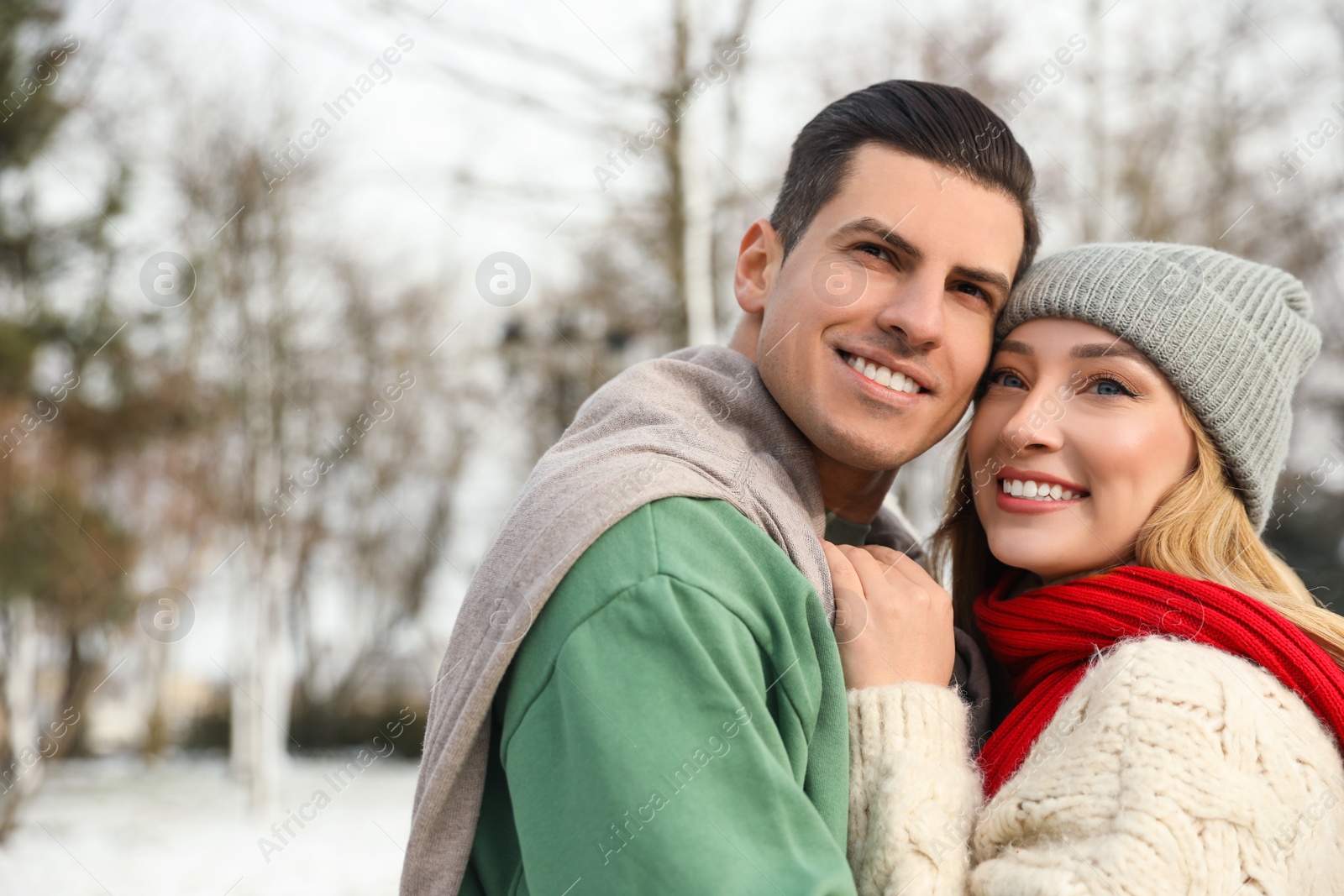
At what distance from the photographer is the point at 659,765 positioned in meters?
1.34

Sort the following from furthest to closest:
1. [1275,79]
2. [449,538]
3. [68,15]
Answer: [449,538] → [68,15] → [1275,79]

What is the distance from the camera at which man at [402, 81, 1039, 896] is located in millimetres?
1370

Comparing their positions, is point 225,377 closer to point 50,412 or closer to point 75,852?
point 50,412

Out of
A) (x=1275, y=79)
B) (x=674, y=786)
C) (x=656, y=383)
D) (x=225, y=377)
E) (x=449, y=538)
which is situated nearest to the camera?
(x=674, y=786)

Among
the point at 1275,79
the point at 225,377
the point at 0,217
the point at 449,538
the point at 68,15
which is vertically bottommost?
the point at 449,538

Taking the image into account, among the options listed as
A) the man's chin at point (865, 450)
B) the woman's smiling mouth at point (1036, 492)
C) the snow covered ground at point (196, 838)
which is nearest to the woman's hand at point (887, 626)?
the man's chin at point (865, 450)

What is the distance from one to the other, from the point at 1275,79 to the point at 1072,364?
32.6ft

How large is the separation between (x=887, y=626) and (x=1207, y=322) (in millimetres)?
958

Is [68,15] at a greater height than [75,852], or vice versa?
[68,15]

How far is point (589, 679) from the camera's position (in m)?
1.39

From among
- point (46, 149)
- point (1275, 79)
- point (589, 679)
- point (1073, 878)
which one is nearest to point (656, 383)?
point (589, 679)

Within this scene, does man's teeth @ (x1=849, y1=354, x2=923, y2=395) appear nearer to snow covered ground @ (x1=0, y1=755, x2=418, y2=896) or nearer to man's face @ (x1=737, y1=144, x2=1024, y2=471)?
man's face @ (x1=737, y1=144, x2=1024, y2=471)

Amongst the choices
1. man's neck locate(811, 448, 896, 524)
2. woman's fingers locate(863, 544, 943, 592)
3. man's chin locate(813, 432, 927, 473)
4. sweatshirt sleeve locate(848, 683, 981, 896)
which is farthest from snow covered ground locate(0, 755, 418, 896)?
sweatshirt sleeve locate(848, 683, 981, 896)

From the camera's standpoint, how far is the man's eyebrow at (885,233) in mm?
2059
